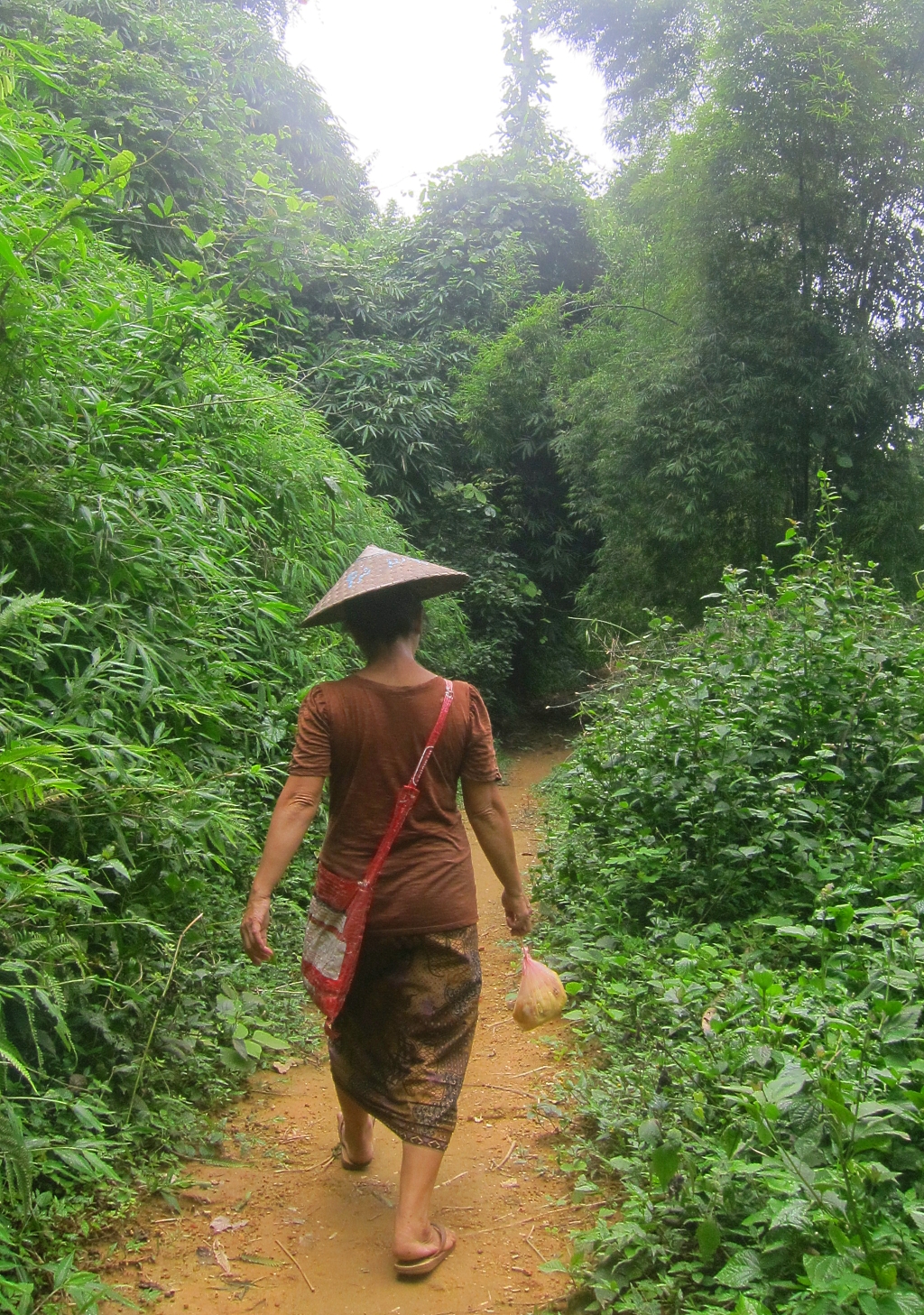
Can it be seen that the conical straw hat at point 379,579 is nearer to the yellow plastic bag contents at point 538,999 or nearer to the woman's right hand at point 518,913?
the woman's right hand at point 518,913

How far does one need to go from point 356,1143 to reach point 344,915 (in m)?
0.82

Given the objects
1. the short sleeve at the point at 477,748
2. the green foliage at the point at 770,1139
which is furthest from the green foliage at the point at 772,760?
the short sleeve at the point at 477,748

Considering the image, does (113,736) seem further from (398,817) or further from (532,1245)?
(532,1245)

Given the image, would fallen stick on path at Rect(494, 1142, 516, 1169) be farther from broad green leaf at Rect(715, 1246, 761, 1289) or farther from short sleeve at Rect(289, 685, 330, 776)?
short sleeve at Rect(289, 685, 330, 776)

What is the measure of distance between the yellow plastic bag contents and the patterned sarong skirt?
15 cm

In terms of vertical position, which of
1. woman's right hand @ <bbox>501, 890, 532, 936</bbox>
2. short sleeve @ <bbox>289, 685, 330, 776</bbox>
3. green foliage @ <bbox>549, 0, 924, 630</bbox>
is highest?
green foliage @ <bbox>549, 0, 924, 630</bbox>

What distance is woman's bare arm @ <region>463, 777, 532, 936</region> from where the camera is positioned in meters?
2.69

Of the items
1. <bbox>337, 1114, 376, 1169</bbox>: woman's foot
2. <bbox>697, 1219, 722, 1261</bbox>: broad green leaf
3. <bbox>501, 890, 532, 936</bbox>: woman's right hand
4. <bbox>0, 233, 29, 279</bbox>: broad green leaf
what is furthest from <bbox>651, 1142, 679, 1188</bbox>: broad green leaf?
<bbox>0, 233, 29, 279</bbox>: broad green leaf

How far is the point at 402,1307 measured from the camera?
90.9 inches

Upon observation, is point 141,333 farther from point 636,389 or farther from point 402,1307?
point 636,389

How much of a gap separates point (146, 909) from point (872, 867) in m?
2.45

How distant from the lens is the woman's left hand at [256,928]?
247 cm

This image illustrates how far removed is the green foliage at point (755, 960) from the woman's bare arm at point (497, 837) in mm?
539

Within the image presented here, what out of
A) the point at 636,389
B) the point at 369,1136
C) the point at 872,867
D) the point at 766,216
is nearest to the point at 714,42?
the point at 766,216
